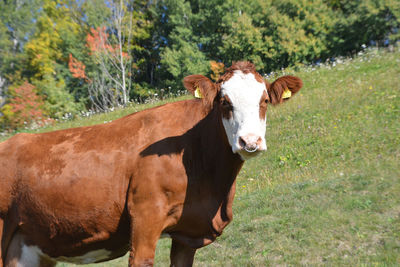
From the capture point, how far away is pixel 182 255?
416 cm

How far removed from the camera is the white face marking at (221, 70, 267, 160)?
3.09 m

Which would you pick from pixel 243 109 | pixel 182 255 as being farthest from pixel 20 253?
pixel 243 109

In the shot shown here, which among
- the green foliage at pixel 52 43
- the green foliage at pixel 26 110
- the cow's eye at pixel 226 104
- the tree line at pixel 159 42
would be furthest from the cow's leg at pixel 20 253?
the green foliage at pixel 52 43

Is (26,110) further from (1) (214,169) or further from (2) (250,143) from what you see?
(2) (250,143)

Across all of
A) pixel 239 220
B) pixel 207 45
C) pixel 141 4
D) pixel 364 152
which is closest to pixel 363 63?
pixel 364 152

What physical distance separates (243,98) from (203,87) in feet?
1.66

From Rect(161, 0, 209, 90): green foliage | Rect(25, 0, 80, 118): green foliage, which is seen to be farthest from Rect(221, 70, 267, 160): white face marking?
Rect(25, 0, 80, 118): green foliage

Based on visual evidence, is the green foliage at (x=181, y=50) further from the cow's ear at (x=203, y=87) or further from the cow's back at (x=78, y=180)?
the cow's ear at (x=203, y=87)

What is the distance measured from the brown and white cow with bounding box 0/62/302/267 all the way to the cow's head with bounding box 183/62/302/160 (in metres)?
0.01

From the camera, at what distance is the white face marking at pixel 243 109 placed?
3090 mm

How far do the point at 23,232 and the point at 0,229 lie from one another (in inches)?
9.2

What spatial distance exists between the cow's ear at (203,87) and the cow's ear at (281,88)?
0.60 m

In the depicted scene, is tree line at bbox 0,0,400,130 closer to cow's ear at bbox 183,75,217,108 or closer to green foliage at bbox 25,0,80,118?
→ green foliage at bbox 25,0,80,118

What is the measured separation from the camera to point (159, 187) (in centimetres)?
347
